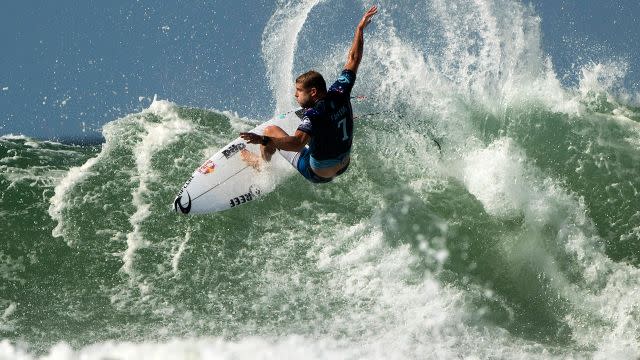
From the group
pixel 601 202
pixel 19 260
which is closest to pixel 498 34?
pixel 601 202

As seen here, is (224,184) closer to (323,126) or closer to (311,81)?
(323,126)

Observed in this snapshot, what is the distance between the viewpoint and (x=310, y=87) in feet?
19.2

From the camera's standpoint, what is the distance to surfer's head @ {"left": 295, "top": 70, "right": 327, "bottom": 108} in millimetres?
5836

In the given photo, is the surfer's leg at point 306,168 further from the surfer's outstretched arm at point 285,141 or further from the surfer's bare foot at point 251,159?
the surfer's outstretched arm at point 285,141

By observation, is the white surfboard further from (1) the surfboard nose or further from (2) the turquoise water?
(2) the turquoise water

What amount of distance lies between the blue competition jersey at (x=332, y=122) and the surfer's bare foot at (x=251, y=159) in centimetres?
134

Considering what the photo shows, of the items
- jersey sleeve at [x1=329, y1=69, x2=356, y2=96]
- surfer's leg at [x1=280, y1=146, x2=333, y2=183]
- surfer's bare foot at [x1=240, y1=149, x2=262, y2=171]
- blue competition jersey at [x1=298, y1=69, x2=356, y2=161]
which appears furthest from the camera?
surfer's bare foot at [x1=240, y1=149, x2=262, y2=171]

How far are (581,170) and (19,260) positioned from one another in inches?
246

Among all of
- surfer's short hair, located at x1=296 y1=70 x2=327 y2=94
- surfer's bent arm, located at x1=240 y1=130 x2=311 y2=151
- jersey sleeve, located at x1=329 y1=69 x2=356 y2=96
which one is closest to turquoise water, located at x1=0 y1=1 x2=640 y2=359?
surfer's bent arm, located at x1=240 y1=130 x2=311 y2=151

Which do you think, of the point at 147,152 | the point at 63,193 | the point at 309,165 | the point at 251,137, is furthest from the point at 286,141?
the point at 63,193

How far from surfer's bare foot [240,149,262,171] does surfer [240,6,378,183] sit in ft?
2.27

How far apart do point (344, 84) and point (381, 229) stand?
1686mm

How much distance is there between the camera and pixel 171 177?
7.98 meters

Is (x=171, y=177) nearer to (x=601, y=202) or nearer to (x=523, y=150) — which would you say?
(x=523, y=150)
